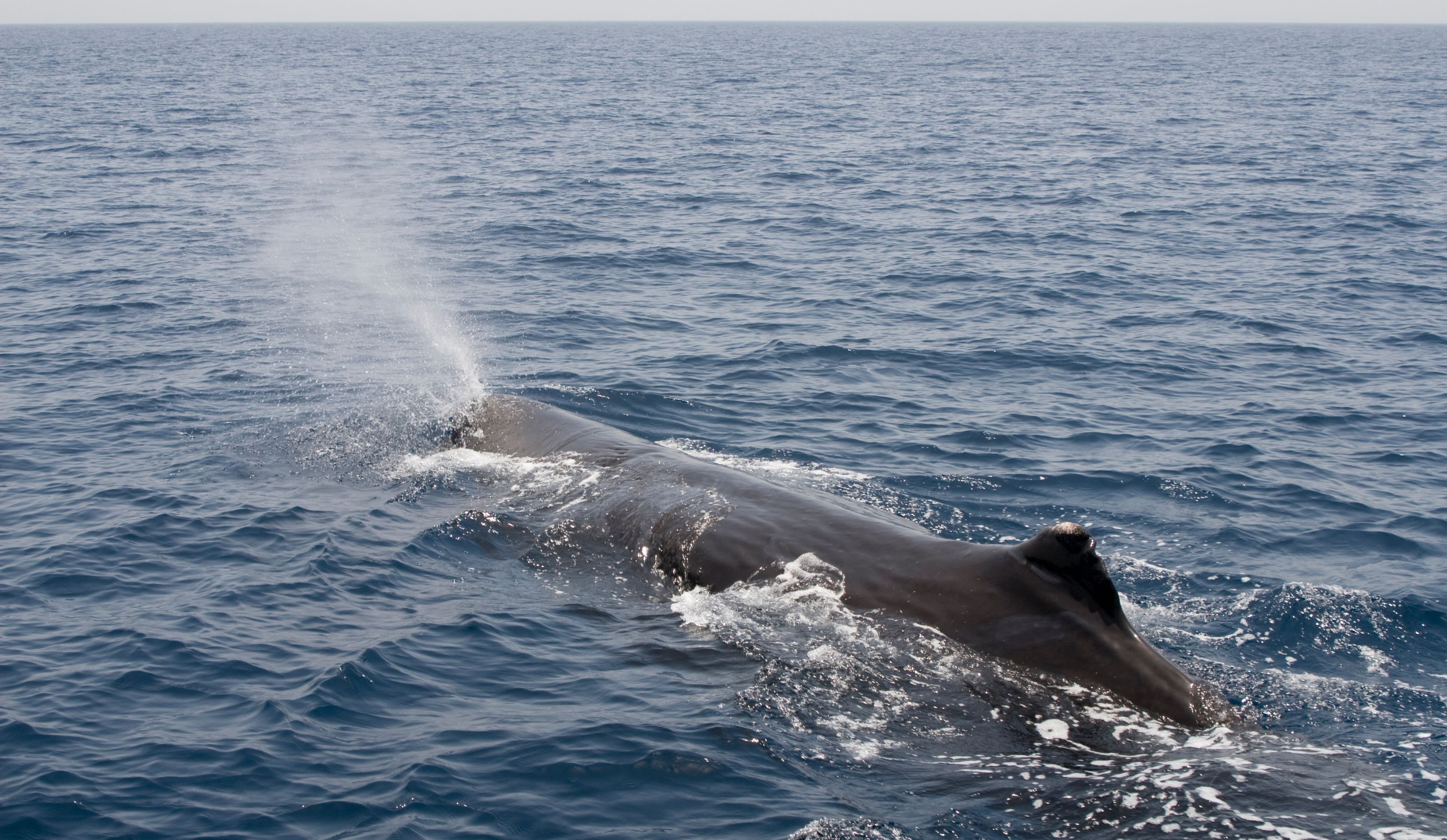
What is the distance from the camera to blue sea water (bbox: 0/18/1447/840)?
1043 centimetres

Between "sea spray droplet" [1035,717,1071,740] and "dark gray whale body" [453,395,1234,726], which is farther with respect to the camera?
"dark gray whale body" [453,395,1234,726]

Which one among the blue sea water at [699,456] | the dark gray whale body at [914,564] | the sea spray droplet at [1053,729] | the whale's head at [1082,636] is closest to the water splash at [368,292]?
the blue sea water at [699,456]

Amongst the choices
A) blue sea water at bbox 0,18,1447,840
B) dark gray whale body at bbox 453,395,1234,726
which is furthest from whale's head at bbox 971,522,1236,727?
blue sea water at bbox 0,18,1447,840

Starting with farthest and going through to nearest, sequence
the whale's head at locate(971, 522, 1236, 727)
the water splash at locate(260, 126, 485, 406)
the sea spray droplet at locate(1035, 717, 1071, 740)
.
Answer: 1. the water splash at locate(260, 126, 485, 406)
2. the whale's head at locate(971, 522, 1236, 727)
3. the sea spray droplet at locate(1035, 717, 1071, 740)

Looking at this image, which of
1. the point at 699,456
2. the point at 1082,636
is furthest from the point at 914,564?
the point at 699,456

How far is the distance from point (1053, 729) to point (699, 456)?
1024cm

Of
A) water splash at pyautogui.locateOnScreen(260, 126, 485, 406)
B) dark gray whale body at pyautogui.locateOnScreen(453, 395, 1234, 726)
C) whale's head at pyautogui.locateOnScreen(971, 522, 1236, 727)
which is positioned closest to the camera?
whale's head at pyautogui.locateOnScreen(971, 522, 1236, 727)

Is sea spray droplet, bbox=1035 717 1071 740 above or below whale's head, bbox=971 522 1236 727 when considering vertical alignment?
below

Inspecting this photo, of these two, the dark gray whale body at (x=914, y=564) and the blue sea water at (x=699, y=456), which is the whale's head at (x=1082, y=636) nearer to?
the dark gray whale body at (x=914, y=564)

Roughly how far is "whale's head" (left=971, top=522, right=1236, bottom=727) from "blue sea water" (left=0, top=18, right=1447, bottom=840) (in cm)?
30

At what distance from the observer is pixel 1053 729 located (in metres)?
10.6

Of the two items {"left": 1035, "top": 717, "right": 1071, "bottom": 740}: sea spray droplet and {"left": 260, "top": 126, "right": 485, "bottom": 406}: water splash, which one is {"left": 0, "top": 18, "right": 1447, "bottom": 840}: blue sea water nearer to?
{"left": 1035, "top": 717, "right": 1071, "bottom": 740}: sea spray droplet

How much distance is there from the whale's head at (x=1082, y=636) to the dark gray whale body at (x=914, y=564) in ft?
0.04

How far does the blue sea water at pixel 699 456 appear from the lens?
10430mm
